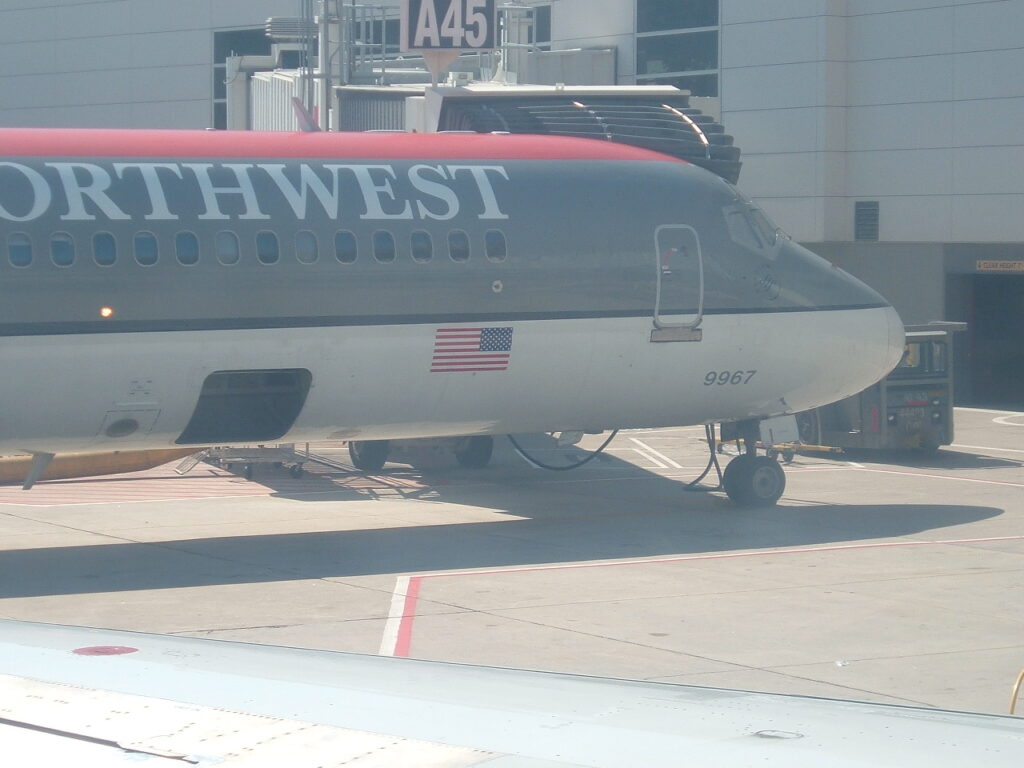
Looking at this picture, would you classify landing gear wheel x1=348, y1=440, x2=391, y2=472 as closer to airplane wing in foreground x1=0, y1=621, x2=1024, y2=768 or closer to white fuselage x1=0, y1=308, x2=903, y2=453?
white fuselage x1=0, y1=308, x2=903, y2=453

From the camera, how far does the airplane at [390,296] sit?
13.1 metres

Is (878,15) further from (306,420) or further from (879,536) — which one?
(306,420)

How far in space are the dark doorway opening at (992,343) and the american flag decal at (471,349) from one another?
21605 millimetres

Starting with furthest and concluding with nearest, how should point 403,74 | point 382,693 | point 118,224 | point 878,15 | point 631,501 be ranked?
1. point 878,15
2. point 403,74
3. point 631,501
4. point 118,224
5. point 382,693

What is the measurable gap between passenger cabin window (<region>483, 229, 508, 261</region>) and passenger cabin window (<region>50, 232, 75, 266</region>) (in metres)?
4.17

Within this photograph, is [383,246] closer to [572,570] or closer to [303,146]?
[303,146]

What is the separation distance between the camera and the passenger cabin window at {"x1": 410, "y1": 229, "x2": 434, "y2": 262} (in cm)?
1457

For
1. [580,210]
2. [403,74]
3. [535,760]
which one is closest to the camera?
[535,760]

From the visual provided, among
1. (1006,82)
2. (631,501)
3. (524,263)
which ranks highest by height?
(1006,82)

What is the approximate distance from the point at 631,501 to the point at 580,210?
4.99m

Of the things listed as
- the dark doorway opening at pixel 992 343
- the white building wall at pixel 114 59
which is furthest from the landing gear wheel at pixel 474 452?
the white building wall at pixel 114 59

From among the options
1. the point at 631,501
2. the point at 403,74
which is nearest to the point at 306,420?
the point at 631,501

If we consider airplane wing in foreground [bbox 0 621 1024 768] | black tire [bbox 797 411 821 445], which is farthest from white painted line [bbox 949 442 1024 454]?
airplane wing in foreground [bbox 0 621 1024 768]

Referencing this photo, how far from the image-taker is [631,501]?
1894 centimetres
